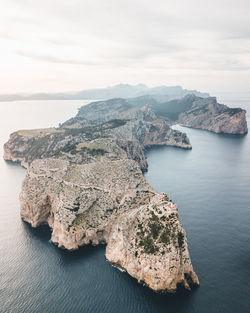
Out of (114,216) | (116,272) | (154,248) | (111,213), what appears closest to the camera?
(154,248)

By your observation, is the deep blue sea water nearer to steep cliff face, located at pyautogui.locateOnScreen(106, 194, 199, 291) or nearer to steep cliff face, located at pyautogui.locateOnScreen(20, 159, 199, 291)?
steep cliff face, located at pyautogui.locateOnScreen(106, 194, 199, 291)

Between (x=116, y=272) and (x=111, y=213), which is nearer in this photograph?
(x=116, y=272)

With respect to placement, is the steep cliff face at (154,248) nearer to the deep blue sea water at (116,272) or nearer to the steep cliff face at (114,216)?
the steep cliff face at (114,216)

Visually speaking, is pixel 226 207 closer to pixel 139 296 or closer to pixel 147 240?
pixel 147 240

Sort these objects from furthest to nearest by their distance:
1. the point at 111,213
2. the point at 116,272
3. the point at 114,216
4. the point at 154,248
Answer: the point at 111,213
the point at 114,216
the point at 116,272
the point at 154,248

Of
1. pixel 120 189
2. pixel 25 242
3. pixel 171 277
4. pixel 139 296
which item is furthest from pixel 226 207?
A: pixel 25 242

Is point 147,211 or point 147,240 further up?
point 147,211

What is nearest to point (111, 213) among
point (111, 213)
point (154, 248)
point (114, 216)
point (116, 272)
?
point (111, 213)

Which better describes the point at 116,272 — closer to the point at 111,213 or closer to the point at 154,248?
the point at 154,248

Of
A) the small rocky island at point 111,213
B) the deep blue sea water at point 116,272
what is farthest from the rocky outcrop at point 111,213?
the deep blue sea water at point 116,272
